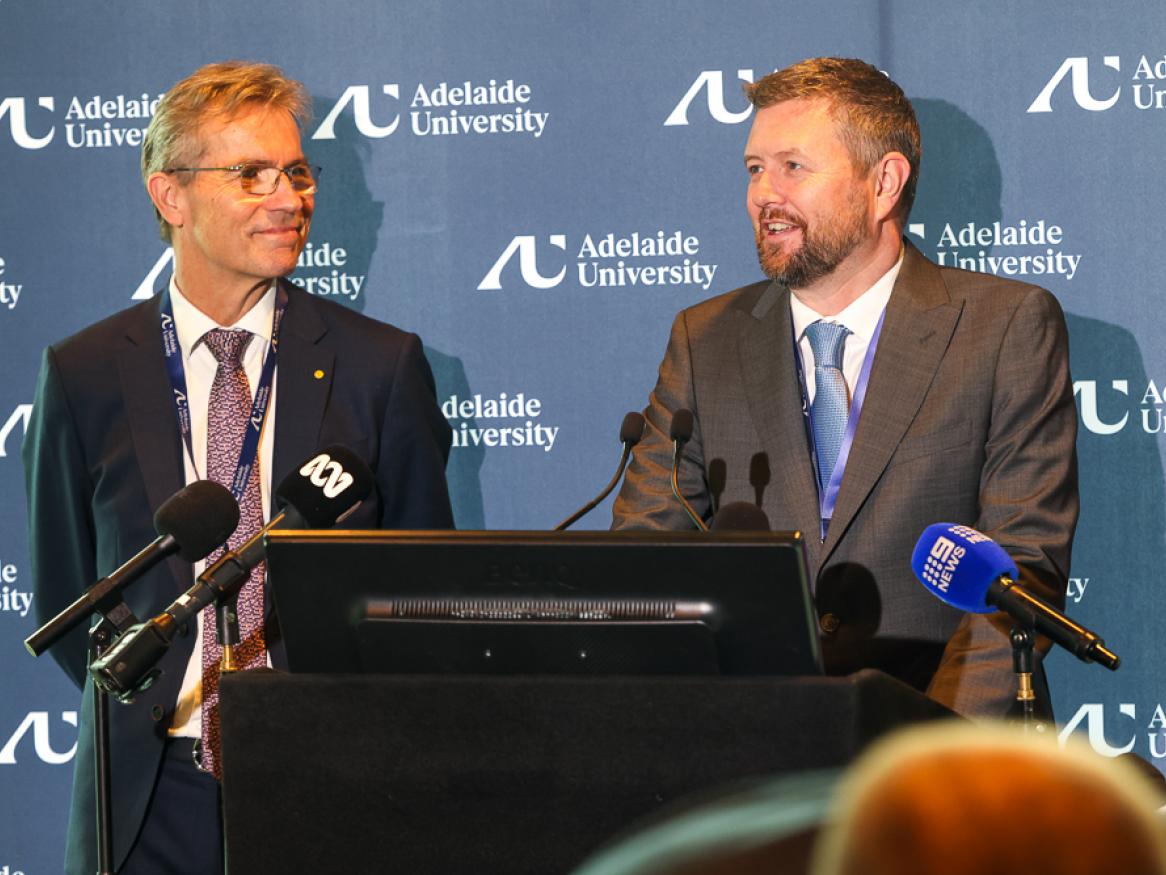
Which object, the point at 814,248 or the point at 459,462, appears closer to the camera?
the point at 814,248

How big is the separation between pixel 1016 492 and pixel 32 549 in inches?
91.0

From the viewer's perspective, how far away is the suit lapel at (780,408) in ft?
11.2

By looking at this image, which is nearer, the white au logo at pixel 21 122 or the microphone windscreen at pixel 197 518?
the microphone windscreen at pixel 197 518

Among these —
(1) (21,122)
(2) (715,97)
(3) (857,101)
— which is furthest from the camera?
(1) (21,122)

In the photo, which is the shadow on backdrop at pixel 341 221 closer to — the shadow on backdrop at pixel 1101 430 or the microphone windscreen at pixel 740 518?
the shadow on backdrop at pixel 1101 430

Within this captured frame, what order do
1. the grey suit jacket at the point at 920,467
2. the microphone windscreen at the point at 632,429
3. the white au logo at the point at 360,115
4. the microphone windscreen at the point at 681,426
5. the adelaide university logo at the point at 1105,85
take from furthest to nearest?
1. the white au logo at the point at 360,115
2. the adelaide university logo at the point at 1105,85
3. the grey suit jacket at the point at 920,467
4. the microphone windscreen at the point at 632,429
5. the microphone windscreen at the point at 681,426

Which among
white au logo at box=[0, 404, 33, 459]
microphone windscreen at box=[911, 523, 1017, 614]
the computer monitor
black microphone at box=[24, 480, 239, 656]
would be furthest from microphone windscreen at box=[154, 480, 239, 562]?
white au logo at box=[0, 404, 33, 459]

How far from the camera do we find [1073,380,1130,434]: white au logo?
440cm

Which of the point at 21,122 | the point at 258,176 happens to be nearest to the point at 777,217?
the point at 258,176

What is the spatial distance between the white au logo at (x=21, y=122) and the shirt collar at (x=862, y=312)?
242 cm

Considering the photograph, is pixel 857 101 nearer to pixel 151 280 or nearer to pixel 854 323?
pixel 854 323

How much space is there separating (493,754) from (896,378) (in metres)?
1.80

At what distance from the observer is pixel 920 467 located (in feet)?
11.1

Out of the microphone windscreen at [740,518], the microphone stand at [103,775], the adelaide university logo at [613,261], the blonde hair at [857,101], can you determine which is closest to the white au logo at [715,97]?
the adelaide university logo at [613,261]
